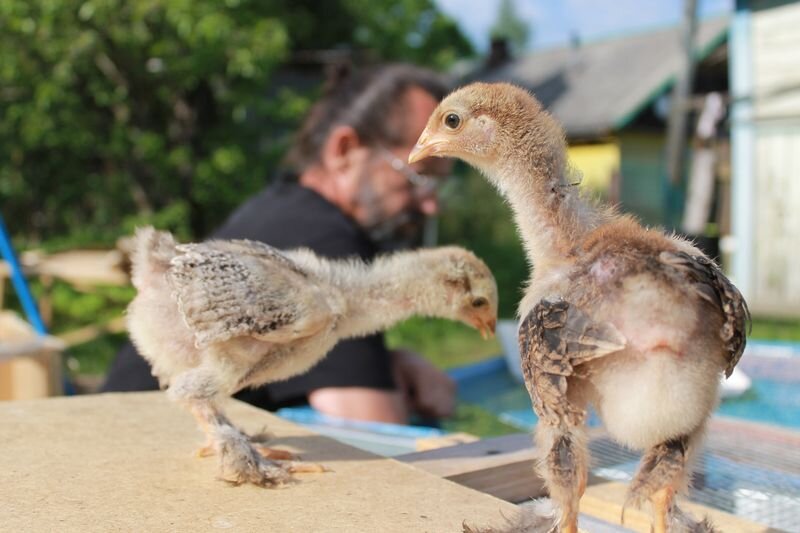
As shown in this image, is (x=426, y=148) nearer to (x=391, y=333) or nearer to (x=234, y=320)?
(x=234, y=320)

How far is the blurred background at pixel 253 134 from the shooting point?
9.00 metres

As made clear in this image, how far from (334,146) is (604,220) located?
2415mm

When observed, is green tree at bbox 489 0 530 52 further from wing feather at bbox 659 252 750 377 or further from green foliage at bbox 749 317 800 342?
wing feather at bbox 659 252 750 377

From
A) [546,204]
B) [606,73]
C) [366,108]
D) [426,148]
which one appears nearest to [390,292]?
[426,148]

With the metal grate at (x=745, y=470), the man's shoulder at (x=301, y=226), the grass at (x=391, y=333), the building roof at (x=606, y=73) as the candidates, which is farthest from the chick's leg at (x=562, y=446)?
the building roof at (x=606, y=73)

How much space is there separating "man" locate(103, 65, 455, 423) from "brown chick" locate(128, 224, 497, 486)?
1080mm

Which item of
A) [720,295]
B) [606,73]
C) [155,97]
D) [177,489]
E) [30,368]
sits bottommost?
[30,368]

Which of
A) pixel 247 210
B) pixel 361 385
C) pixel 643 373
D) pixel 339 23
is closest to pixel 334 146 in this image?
pixel 247 210

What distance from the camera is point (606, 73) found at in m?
17.4

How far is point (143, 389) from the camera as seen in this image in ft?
9.55

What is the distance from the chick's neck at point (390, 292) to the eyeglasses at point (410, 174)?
1.28 m

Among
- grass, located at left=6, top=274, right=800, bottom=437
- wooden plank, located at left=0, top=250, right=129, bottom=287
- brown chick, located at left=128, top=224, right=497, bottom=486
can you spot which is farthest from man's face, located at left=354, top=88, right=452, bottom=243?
grass, located at left=6, top=274, right=800, bottom=437

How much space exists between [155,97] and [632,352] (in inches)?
438

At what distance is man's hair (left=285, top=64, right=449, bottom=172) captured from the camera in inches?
141
